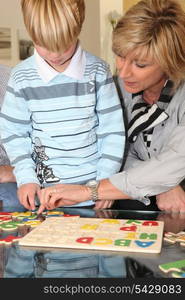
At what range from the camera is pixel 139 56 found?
1145mm

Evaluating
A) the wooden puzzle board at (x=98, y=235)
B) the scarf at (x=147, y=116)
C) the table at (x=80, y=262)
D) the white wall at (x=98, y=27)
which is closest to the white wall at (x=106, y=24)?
the white wall at (x=98, y=27)

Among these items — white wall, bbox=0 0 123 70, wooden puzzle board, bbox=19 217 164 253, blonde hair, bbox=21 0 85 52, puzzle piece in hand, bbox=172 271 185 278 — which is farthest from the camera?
white wall, bbox=0 0 123 70

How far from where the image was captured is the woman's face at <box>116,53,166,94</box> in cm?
116

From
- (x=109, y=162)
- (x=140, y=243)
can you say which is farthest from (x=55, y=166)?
(x=140, y=243)

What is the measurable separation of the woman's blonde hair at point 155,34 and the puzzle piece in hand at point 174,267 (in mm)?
653

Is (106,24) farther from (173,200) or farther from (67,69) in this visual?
(173,200)

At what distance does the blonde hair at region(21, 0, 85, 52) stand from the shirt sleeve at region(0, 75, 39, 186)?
9.6 inches

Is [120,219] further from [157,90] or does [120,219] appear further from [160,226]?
[157,90]

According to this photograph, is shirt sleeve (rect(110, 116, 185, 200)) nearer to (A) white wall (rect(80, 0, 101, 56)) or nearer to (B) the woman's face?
(B) the woman's face

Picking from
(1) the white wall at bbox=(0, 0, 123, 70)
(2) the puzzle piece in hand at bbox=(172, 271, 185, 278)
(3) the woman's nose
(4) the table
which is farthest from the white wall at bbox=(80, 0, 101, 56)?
(2) the puzzle piece in hand at bbox=(172, 271, 185, 278)

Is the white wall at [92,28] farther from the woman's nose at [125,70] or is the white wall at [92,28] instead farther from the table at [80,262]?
the table at [80,262]

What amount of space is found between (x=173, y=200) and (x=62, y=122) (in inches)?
15.6

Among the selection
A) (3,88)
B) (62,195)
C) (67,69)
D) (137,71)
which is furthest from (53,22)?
(3,88)

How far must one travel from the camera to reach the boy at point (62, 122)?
1193 millimetres
